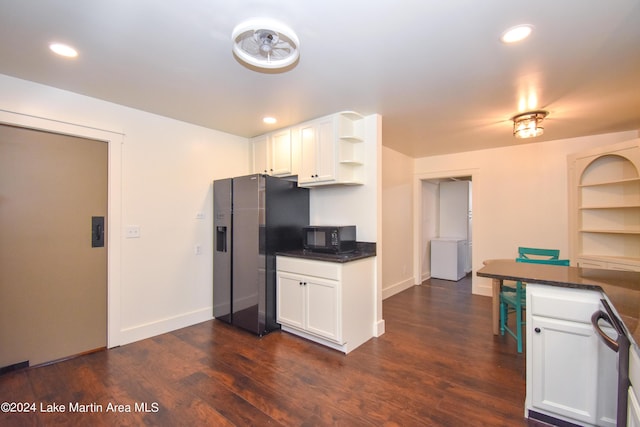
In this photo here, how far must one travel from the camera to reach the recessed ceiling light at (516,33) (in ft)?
5.47

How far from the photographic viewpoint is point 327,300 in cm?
272

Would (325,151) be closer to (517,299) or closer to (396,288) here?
(517,299)

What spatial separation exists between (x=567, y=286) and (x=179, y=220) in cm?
345

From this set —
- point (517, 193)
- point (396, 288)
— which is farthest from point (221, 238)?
point (517, 193)

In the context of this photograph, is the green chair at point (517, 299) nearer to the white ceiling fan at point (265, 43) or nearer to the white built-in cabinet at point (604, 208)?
the white built-in cabinet at point (604, 208)

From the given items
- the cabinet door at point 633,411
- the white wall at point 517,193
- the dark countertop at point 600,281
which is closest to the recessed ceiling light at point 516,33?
the dark countertop at point 600,281

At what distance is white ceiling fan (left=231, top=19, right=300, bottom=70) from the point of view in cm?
161

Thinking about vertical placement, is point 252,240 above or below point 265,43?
below

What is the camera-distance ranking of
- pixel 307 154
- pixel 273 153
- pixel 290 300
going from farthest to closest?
pixel 273 153, pixel 307 154, pixel 290 300

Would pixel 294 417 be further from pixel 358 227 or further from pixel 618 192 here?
pixel 618 192

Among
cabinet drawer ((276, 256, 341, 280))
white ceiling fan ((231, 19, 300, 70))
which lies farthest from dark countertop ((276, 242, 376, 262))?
white ceiling fan ((231, 19, 300, 70))

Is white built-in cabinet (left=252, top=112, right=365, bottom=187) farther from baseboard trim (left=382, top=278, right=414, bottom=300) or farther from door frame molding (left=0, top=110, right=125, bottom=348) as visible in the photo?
baseboard trim (left=382, top=278, right=414, bottom=300)

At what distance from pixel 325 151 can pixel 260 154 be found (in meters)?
1.18

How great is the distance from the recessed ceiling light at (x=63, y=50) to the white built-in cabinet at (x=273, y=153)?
200 centimetres
